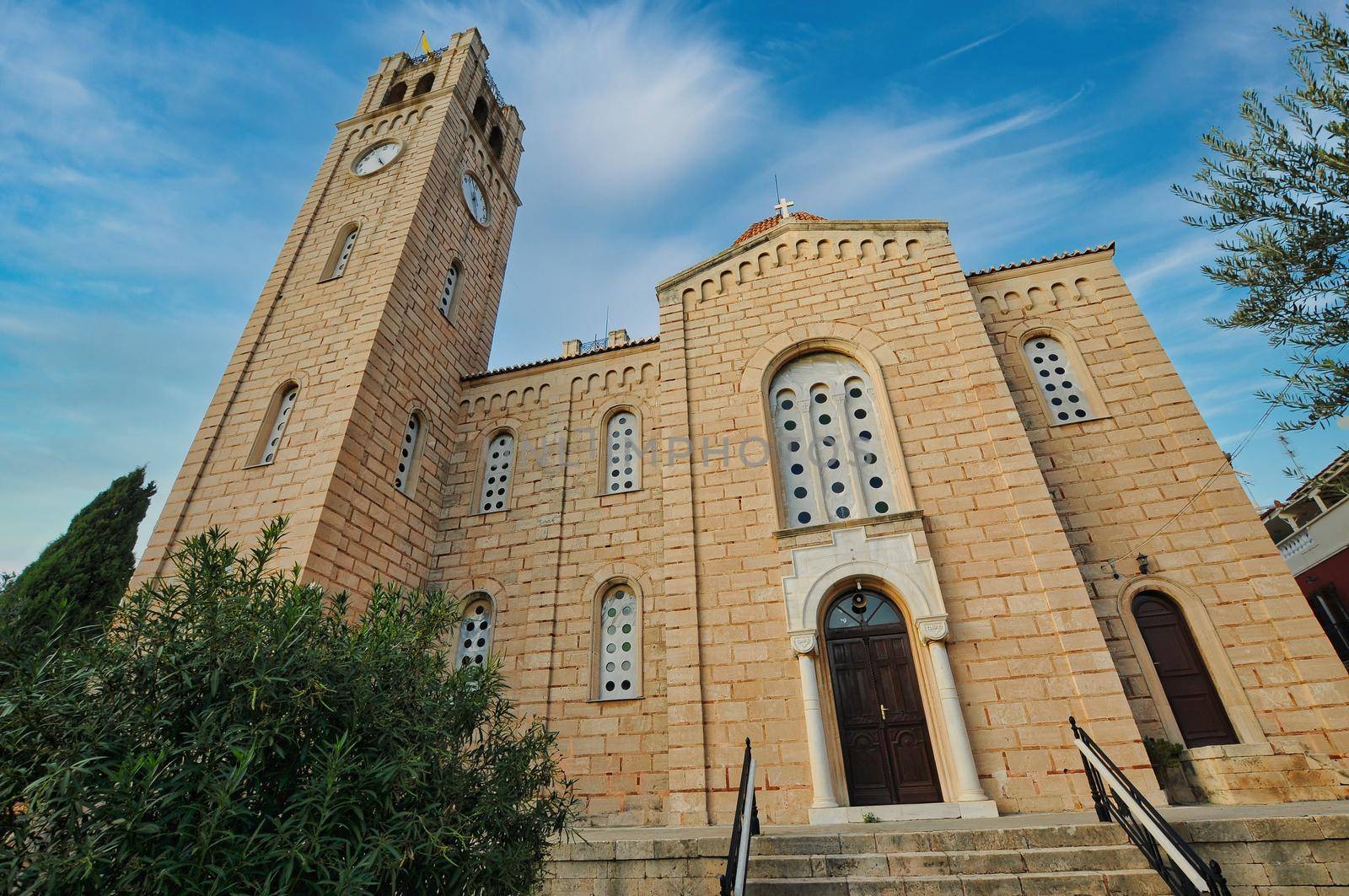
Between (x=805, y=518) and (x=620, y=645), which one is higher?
(x=805, y=518)

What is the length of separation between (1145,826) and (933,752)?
297cm

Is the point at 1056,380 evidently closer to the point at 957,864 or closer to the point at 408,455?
the point at 957,864

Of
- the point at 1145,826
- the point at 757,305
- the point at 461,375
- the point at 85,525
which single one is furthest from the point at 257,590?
the point at 85,525

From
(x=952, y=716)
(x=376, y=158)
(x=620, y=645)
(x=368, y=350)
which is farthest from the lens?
(x=376, y=158)

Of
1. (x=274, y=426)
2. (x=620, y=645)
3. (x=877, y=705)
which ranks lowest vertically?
(x=877, y=705)

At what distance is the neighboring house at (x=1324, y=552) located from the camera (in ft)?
45.5

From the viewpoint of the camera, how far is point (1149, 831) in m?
4.52

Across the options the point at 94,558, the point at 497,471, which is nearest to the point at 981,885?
the point at 497,471

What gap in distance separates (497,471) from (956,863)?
32.6 feet

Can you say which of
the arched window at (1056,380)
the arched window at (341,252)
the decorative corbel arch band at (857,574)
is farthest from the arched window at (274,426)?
the arched window at (1056,380)

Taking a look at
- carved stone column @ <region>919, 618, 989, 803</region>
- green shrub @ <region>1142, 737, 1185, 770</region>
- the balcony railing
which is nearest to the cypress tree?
carved stone column @ <region>919, 618, 989, 803</region>

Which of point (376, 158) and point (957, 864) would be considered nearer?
point (957, 864)

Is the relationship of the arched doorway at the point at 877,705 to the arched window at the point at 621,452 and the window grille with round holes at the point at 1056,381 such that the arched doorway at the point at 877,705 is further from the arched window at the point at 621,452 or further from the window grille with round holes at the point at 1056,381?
the arched window at the point at 621,452

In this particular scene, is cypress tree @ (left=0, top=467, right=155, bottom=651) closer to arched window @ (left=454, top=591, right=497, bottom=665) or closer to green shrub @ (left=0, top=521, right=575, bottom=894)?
arched window @ (left=454, top=591, right=497, bottom=665)
